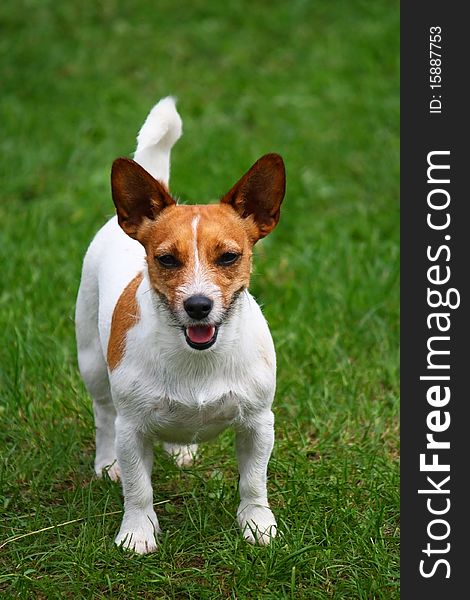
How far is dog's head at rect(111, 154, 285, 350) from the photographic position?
13.3 feet

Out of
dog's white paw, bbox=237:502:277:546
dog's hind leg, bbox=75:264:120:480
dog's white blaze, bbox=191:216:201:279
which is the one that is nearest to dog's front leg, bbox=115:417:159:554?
dog's white paw, bbox=237:502:277:546

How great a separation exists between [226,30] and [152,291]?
8.00 metres

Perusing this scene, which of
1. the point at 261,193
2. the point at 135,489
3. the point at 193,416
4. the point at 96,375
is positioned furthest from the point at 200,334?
the point at 96,375

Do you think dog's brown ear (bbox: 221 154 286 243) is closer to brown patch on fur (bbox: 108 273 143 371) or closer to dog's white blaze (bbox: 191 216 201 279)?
dog's white blaze (bbox: 191 216 201 279)

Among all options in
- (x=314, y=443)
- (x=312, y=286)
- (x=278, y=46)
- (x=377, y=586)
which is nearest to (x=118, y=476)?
(x=314, y=443)

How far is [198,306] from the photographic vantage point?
4.00 m

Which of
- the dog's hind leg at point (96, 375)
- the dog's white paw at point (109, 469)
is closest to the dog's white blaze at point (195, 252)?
the dog's hind leg at point (96, 375)

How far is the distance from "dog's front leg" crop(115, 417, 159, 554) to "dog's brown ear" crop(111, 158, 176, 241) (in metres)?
0.81

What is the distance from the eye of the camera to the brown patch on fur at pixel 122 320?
14.6 ft

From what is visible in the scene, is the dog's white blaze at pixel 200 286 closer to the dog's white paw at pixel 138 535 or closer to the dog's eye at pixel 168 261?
the dog's eye at pixel 168 261

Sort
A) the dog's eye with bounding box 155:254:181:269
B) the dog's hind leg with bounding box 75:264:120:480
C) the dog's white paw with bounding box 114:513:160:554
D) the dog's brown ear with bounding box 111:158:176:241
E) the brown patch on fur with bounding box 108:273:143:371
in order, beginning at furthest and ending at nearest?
1. the dog's hind leg with bounding box 75:264:120:480
2. the dog's white paw with bounding box 114:513:160:554
3. the brown patch on fur with bounding box 108:273:143:371
4. the dog's brown ear with bounding box 111:158:176:241
5. the dog's eye with bounding box 155:254:181:269

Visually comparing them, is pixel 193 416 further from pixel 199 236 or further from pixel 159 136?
pixel 159 136

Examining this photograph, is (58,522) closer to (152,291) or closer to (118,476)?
(118,476)

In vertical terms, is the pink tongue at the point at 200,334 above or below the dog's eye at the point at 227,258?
below
